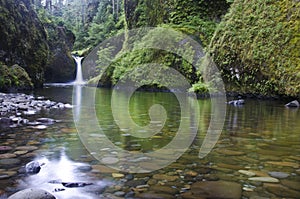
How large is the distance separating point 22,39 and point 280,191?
17.0 m

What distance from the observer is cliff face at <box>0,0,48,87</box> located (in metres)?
15.4

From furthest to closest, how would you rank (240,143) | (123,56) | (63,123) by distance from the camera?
(123,56)
(63,123)
(240,143)

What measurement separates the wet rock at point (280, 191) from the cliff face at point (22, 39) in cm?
1490

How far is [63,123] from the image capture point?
15.2 ft

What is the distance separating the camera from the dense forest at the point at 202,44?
1118 centimetres

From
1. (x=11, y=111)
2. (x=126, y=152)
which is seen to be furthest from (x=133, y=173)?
(x=11, y=111)

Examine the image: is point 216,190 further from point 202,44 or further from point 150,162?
point 202,44

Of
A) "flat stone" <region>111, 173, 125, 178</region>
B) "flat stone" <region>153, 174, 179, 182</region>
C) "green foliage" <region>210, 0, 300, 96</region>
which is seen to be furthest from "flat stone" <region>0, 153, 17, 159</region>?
"green foliage" <region>210, 0, 300, 96</region>

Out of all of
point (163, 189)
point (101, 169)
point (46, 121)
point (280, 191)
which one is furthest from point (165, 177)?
point (46, 121)

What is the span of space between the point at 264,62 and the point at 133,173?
10.3 meters

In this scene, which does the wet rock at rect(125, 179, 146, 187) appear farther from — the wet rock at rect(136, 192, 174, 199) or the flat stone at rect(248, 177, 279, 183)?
the flat stone at rect(248, 177, 279, 183)

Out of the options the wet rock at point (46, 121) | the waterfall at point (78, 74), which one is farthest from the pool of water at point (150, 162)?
the waterfall at point (78, 74)

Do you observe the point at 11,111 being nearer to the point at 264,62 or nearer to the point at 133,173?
the point at 133,173

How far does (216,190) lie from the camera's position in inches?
78.5
